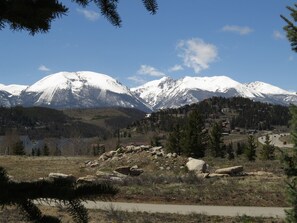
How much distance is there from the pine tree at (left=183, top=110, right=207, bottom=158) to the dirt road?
4285 cm

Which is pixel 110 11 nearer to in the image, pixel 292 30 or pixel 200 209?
pixel 292 30

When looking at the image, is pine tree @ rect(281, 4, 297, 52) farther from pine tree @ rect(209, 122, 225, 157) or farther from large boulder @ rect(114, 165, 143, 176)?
pine tree @ rect(209, 122, 225, 157)

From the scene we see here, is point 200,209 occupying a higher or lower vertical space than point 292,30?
lower

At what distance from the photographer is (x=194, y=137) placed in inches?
2483

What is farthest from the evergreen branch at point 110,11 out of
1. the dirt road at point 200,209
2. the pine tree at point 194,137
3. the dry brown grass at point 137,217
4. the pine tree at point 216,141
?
the pine tree at point 216,141

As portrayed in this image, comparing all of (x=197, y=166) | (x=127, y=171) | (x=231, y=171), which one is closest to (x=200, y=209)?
(x=231, y=171)

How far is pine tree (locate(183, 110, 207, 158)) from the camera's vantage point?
62.8 metres

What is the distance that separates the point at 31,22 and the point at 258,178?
28.9m

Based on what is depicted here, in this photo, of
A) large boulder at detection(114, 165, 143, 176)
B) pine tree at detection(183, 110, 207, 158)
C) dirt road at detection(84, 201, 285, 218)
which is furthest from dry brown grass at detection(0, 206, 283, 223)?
pine tree at detection(183, 110, 207, 158)

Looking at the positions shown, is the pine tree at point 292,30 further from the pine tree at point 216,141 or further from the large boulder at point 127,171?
the pine tree at point 216,141

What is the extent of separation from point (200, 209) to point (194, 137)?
44570mm

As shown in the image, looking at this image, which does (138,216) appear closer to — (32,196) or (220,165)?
(32,196)

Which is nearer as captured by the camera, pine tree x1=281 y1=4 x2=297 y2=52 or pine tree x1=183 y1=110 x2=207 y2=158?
pine tree x1=281 y1=4 x2=297 y2=52

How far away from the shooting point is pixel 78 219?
88.3 inches
